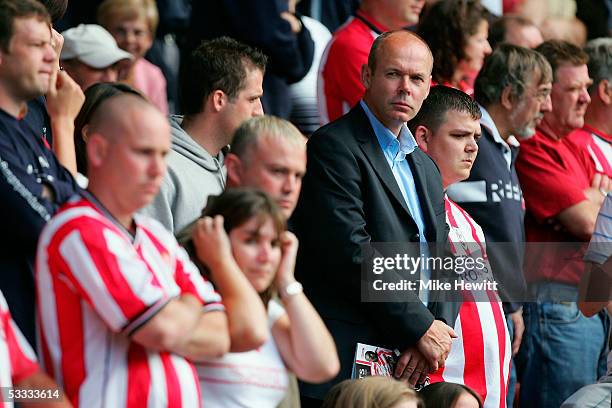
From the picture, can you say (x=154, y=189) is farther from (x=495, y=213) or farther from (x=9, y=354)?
(x=495, y=213)

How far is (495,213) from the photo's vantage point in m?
6.39

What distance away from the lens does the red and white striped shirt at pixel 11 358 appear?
11.3 ft

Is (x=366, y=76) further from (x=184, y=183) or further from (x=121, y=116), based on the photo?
(x=121, y=116)

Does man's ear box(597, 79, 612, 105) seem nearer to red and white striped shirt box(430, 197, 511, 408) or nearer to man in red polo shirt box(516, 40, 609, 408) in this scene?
man in red polo shirt box(516, 40, 609, 408)

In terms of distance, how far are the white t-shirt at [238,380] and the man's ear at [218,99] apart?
5.22 feet

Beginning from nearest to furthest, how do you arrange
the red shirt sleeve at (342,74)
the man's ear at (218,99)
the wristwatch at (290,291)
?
1. the wristwatch at (290,291)
2. the man's ear at (218,99)
3. the red shirt sleeve at (342,74)

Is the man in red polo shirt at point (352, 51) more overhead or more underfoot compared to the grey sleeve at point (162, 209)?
more overhead

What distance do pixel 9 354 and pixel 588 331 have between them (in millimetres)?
4129

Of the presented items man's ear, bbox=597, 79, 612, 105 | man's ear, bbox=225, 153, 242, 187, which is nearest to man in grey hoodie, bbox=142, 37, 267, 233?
man's ear, bbox=225, 153, 242, 187

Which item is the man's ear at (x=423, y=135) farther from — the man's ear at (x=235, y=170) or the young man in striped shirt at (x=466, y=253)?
the man's ear at (x=235, y=170)

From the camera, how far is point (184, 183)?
4910 mm

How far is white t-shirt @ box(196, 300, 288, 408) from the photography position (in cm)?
381

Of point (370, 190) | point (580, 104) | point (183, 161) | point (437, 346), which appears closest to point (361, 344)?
point (437, 346)

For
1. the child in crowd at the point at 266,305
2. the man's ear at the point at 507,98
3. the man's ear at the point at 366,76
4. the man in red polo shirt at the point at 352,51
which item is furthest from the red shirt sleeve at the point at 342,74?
the child in crowd at the point at 266,305
